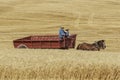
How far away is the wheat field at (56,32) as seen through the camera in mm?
16719

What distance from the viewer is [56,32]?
42438 mm

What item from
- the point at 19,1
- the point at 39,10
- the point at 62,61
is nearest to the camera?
the point at 62,61

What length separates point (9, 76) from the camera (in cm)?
1681

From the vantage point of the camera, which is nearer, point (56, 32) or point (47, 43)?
point (47, 43)

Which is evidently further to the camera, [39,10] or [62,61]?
[39,10]

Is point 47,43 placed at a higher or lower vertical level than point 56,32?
higher

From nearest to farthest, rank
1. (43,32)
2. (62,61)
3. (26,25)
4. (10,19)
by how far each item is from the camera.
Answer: (62,61), (43,32), (26,25), (10,19)

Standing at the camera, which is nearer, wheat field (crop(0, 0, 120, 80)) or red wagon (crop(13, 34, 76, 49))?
wheat field (crop(0, 0, 120, 80))

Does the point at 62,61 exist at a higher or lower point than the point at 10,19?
higher

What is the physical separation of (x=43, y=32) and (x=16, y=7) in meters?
15.0

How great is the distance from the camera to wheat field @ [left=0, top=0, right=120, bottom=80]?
1672cm

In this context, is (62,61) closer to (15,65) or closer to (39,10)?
(15,65)

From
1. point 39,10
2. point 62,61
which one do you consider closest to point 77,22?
point 39,10

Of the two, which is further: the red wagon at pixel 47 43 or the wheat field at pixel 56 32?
the red wagon at pixel 47 43
